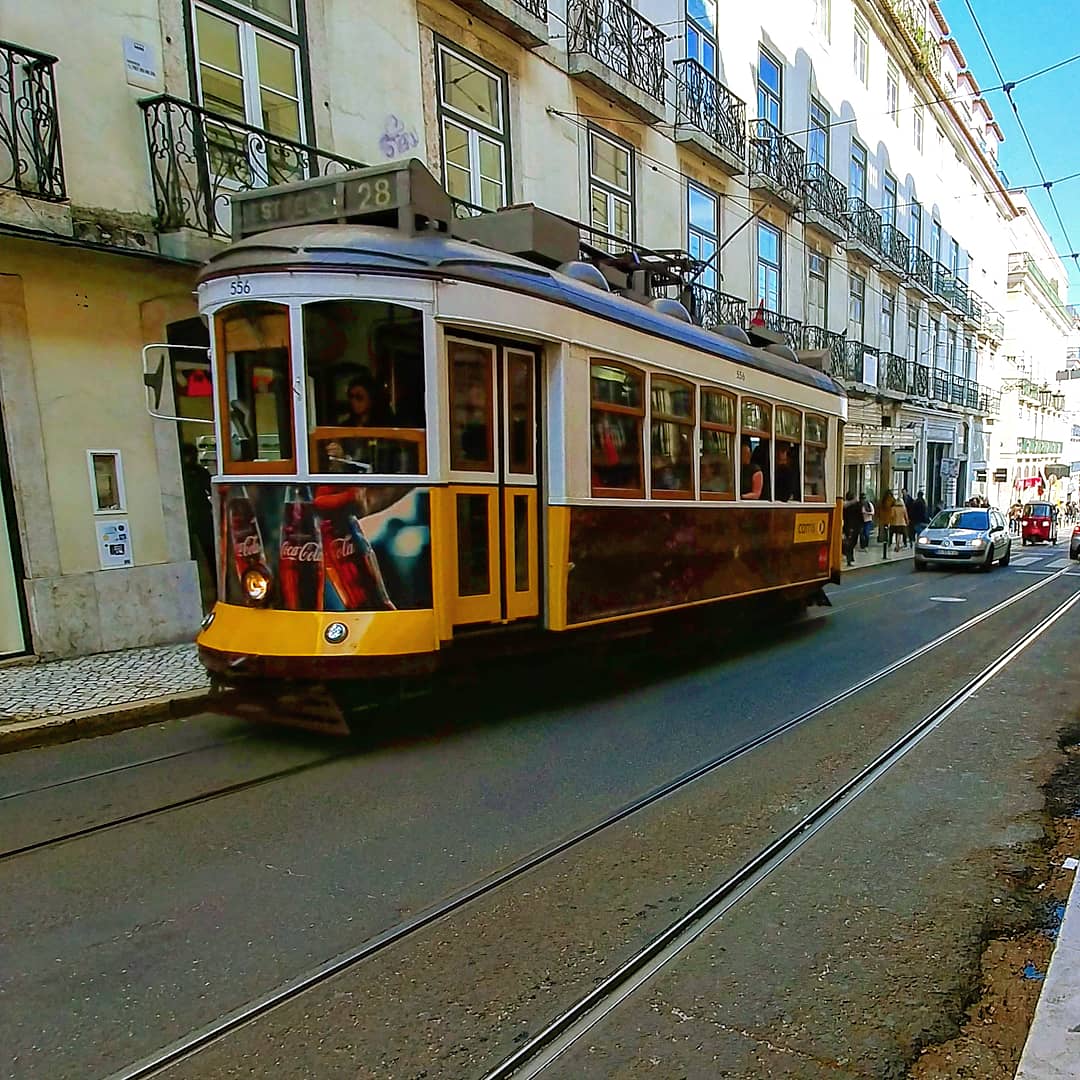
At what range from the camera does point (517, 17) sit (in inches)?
508

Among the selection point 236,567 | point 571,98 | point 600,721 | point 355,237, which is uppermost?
point 571,98

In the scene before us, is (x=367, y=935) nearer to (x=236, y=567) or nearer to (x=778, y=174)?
(x=236, y=567)

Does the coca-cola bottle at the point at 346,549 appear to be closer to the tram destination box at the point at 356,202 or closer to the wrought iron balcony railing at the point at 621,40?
the tram destination box at the point at 356,202

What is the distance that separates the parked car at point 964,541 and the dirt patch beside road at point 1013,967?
1697 cm

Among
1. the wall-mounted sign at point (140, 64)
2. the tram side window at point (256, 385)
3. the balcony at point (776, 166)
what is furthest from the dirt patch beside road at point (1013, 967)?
the balcony at point (776, 166)

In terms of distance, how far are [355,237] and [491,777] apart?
370 centimetres

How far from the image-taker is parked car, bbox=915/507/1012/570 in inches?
792

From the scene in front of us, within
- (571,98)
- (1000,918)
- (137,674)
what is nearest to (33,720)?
(137,674)

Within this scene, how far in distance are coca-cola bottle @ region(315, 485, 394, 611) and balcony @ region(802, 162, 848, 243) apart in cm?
2149

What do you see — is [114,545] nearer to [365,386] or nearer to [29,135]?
[29,135]

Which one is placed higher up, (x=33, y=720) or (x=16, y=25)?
(x=16, y=25)

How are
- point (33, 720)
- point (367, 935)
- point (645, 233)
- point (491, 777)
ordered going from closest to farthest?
point (367, 935), point (491, 777), point (33, 720), point (645, 233)

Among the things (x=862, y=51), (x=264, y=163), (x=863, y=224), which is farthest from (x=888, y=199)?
(x=264, y=163)

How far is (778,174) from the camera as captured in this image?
857 inches
